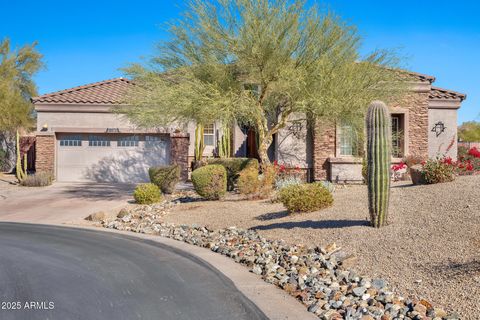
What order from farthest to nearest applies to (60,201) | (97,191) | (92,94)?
(92,94), (97,191), (60,201)

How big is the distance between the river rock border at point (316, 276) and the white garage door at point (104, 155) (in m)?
12.1

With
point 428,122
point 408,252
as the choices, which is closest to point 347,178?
point 428,122

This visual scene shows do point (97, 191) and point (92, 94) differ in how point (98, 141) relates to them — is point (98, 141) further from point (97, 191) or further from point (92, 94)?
point (97, 191)

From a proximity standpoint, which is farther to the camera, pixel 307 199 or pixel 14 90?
pixel 14 90

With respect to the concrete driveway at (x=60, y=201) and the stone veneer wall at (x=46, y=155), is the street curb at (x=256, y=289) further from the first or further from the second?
the stone veneer wall at (x=46, y=155)

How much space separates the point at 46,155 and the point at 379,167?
18.4 meters

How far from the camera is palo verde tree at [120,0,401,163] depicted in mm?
14039

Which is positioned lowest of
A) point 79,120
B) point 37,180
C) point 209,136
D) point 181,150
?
point 37,180

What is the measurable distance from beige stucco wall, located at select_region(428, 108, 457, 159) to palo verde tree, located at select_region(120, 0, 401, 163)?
6.79 meters

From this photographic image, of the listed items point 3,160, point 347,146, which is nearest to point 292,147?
point 347,146

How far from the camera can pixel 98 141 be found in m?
23.3

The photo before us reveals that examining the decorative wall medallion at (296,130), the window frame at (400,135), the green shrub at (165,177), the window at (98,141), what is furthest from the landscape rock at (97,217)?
the window frame at (400,135)

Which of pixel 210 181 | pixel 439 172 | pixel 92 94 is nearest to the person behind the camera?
pixel 439 172

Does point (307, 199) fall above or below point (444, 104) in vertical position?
below
